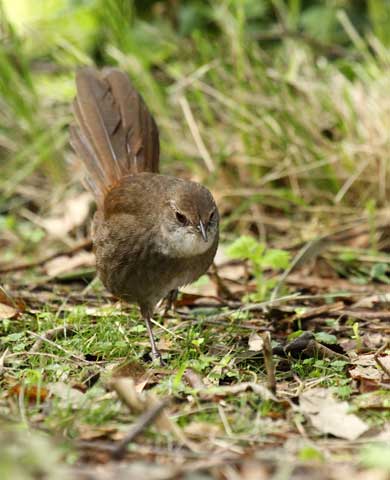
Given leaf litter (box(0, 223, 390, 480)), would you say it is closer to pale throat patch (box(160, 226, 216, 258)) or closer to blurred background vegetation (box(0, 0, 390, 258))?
pale throat patch (box(160, 226, 216, 258))

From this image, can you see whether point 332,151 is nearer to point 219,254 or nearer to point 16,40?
point 219,254

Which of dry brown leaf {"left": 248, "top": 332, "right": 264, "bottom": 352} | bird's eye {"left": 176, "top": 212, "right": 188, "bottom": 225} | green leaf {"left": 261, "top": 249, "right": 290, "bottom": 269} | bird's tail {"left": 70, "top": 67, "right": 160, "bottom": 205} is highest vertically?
bird's tail {"left": 70, "top": 67, "right": 160, "bottom": 205}

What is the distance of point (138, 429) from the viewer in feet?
8.24

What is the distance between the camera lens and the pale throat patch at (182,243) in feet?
13.2

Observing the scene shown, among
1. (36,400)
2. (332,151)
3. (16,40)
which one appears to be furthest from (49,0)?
(36,400)

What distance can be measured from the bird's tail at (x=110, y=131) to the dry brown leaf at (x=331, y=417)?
208 centimetres

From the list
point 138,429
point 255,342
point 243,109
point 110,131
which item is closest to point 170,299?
point 255,342

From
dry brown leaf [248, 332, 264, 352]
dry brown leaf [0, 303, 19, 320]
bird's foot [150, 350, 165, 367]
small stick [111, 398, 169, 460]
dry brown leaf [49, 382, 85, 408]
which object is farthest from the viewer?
dry brown leaf [0, 303, 19, 320]

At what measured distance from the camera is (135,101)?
16.1 ft

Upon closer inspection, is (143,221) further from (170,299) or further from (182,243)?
(170,299)

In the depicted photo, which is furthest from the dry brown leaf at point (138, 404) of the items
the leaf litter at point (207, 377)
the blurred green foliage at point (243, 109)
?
the blurred green foliage at point (243, 109)

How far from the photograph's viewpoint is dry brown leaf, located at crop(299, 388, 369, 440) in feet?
9.20

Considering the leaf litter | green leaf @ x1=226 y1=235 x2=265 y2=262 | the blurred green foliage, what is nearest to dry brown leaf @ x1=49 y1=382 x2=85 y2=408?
the leaf litter

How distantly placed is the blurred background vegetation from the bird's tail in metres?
1.17
